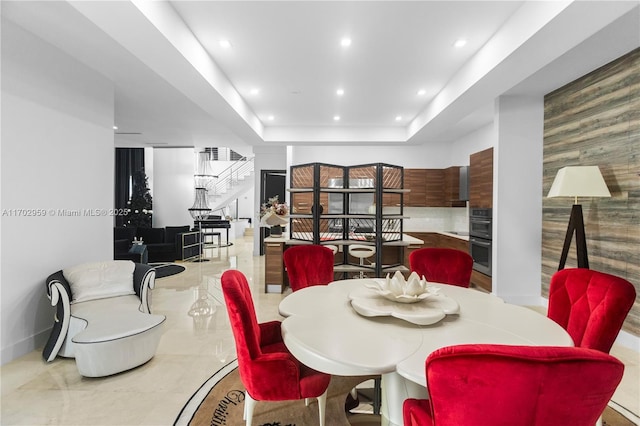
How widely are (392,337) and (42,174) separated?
354 centimetres

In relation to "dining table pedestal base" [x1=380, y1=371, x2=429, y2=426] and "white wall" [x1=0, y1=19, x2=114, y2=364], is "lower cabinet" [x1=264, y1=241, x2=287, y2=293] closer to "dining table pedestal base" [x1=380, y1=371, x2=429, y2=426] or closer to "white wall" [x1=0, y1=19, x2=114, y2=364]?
"white wall" [x1=0, y1=19, x2=114, y2=364]

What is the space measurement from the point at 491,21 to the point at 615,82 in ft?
4.98

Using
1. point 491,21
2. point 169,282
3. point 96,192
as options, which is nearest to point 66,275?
point 96,192

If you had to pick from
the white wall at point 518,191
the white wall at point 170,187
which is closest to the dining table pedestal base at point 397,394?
the white wall at point 518,191

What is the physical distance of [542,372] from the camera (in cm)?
81

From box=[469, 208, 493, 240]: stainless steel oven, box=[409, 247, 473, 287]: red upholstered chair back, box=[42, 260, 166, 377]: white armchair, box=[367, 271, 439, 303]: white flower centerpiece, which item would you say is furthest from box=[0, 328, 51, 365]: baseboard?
box=[469, 208, 493, 240]: stainless steel oven

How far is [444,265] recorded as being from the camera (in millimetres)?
2846

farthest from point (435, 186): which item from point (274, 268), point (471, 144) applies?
point (274, 268)

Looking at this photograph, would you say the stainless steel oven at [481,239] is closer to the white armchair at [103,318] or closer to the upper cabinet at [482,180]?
the upper cabinet at [482,180]

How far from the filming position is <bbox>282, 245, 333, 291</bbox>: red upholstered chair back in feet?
9.68

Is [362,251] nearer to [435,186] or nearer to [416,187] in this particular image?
[416,187]

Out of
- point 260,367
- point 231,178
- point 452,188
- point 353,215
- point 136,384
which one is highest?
point 231,178

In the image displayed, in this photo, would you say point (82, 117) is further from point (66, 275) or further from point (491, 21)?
point (491, 21)

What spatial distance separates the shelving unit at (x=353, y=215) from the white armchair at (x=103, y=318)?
2.05 metres
